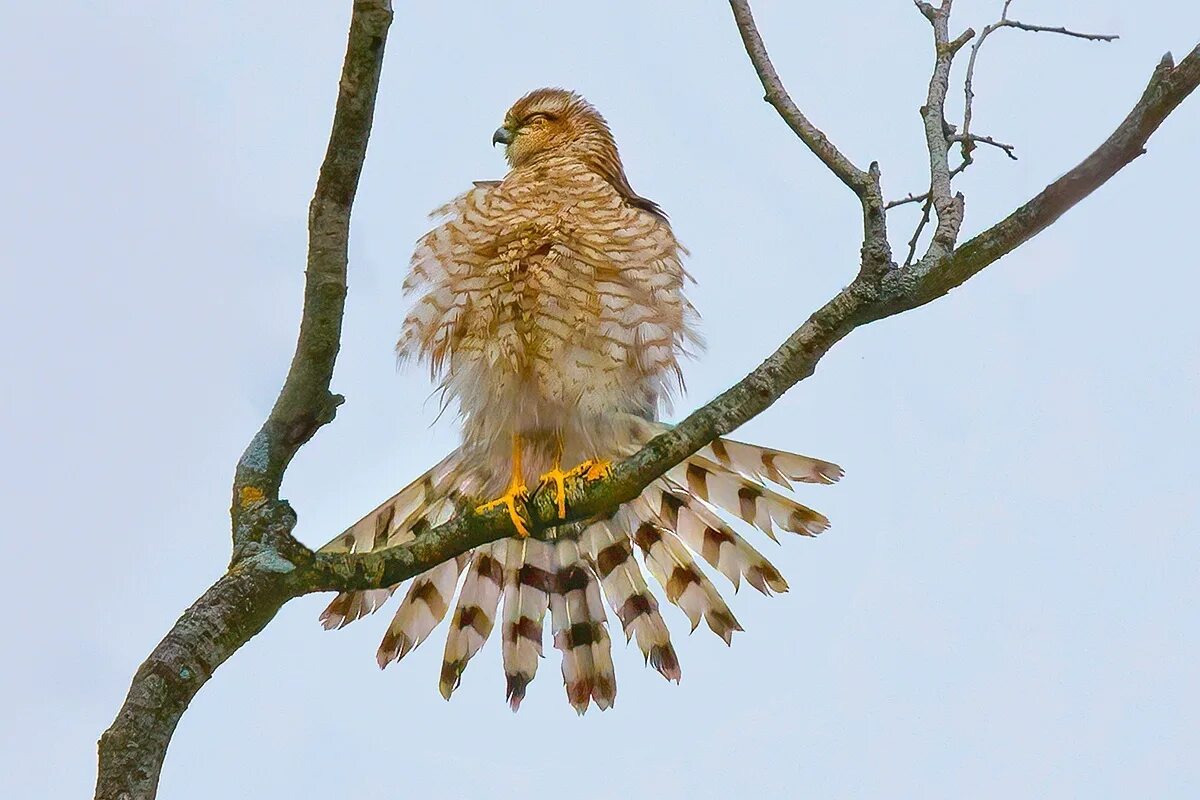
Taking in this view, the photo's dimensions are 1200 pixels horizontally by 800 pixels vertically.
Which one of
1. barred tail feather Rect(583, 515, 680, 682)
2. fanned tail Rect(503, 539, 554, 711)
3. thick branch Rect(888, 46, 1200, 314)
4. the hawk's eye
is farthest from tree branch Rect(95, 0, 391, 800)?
the hawk's eye

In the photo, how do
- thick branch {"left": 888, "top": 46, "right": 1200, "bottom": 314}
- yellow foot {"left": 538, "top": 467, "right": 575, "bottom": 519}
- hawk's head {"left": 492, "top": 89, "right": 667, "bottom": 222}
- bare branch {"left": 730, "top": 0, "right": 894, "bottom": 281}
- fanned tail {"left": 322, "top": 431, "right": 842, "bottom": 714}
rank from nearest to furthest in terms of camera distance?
thick branch {"left": 888, "top": 46, "right": 1200, "bottom": 314}, bare branch {"left": 730, "top": 0, "right": 894, "bottom": 281}, yellow foot {"left": 538, "top": 467, "right": 575, "bottom": 519}, fanned tail {"left": 322, "top": 431, "right": 842, "bottom": 714}, hawk's head {"left": 492, "top": 89, "right": 667, "bottom": 222}

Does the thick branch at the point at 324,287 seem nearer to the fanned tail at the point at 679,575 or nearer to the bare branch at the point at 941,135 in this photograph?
the bare branch at the point at 941,135

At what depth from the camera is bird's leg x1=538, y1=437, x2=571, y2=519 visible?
369 centimetres

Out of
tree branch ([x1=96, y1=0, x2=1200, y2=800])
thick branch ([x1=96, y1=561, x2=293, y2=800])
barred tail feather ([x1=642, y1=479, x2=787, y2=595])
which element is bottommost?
thick branch ([x1=96, y1=561, x2=293, y2=800])

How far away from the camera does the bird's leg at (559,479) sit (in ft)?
12.1

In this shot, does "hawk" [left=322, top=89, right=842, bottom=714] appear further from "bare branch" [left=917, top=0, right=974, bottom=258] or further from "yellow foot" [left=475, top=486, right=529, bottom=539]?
"bare branch" [left=917, top=0, right=974, bottom=258]

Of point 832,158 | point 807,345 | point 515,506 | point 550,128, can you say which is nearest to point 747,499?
point 515,506

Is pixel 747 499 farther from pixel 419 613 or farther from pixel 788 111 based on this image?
pixel 788 111

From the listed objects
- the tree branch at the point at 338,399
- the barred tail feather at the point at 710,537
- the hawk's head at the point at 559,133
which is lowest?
the tree branch at the point at 338,399

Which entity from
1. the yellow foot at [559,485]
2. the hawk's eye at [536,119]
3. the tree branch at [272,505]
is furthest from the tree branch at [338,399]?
the hawk's eye at [536,119]

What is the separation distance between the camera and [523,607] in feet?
14.9

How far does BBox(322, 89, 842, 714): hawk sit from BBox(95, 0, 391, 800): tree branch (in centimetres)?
96

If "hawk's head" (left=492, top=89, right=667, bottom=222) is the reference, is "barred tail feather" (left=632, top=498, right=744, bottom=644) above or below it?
below

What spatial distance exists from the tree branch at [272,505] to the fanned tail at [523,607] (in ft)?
4.69
